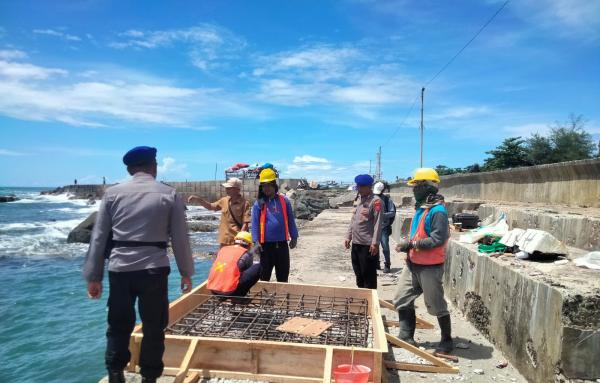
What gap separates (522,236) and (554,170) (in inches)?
199

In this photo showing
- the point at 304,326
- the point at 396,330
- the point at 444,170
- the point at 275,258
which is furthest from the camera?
the point at 444,170

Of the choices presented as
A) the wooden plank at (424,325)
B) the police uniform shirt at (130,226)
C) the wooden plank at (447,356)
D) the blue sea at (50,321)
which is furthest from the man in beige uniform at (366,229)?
A: the blue sea at (50,321)

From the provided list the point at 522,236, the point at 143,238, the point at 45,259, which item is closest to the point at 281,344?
the point at 143,238

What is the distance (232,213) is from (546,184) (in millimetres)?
7535

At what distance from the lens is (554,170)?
30.5 feet

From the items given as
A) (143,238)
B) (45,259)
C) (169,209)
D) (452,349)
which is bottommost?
(45,259)

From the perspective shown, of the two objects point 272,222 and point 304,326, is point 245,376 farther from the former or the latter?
point 272,222

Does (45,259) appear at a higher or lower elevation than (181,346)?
lower

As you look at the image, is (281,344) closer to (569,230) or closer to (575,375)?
(575,375)

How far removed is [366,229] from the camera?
18.7 ft

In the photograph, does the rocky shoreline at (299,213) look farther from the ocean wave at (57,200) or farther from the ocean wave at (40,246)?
the ocean wave at (57,200)

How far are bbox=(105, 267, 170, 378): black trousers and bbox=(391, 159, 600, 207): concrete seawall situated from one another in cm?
758

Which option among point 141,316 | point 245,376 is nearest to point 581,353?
point 245,376

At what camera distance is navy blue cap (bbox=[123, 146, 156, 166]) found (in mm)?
3326
